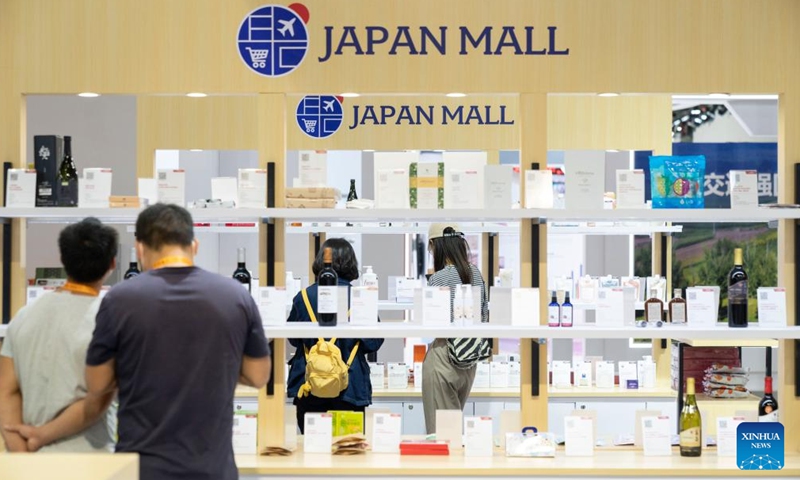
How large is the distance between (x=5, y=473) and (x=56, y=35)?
9.43 feet

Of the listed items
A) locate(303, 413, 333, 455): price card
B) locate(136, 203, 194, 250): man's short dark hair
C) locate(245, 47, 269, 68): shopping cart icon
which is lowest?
locate(303, 413, 333, 455): price card

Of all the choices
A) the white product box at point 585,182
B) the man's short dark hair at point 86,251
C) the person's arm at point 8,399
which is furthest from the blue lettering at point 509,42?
the person's arm at point 8,399

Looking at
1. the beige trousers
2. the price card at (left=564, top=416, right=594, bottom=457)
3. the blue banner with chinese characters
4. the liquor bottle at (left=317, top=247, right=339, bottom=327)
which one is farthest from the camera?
the blue banner with chinese characters

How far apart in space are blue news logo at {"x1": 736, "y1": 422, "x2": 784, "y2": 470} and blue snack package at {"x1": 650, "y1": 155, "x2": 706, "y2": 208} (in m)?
0.99

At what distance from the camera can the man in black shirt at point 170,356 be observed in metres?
3.01

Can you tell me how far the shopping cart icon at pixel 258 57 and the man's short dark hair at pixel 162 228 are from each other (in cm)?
148

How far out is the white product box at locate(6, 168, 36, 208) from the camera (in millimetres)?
4254

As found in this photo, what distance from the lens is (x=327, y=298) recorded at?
13.9ft

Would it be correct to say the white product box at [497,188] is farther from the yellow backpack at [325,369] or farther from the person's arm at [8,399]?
the person's arm at [8,399]

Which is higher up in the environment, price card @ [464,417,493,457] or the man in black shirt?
the man in black shirt

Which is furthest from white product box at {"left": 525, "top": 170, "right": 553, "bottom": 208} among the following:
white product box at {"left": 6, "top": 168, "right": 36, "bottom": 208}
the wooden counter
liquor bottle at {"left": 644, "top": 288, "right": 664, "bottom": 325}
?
the wooden counter

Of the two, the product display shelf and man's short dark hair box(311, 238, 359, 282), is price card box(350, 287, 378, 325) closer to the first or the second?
the product display shelf

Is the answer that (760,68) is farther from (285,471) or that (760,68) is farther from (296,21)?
(285,471)

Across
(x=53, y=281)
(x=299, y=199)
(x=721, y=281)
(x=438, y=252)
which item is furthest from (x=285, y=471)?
(x=721, y=281)
